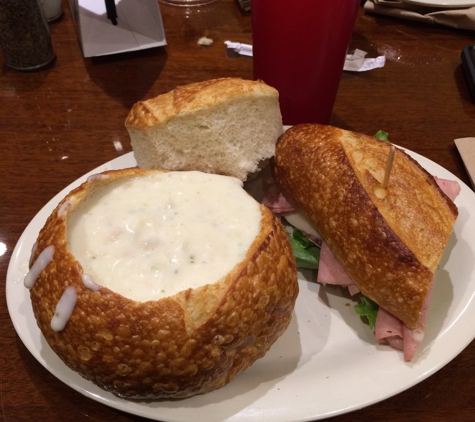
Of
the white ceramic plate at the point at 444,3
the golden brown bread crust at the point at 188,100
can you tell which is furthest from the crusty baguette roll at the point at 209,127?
Answer: the white ceramic plate at the point at 444,3

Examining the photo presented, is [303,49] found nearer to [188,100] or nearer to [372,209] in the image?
[188,100]

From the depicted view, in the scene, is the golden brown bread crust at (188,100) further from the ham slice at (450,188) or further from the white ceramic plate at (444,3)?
the white ceramic plate at (444,3)

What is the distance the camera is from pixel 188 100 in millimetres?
1201

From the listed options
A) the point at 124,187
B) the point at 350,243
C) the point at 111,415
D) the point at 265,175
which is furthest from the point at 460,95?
the point at 111,415

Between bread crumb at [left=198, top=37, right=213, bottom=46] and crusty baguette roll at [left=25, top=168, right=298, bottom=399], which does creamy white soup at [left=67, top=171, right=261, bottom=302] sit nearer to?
crusty baguette roll at [left=25, top=168, right=298, bottom=399]

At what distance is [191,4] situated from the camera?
250cm

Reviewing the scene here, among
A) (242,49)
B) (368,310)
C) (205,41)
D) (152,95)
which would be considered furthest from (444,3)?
(368,310)

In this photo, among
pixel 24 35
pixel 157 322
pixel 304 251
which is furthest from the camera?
pixel 24 35

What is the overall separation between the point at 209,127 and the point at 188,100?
0.09m

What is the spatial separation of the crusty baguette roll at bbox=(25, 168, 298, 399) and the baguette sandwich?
27cm

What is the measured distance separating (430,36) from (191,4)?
1323 millimetres

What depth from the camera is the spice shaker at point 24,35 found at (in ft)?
5.83

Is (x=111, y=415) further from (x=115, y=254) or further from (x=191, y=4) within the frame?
(x=191, y=4)

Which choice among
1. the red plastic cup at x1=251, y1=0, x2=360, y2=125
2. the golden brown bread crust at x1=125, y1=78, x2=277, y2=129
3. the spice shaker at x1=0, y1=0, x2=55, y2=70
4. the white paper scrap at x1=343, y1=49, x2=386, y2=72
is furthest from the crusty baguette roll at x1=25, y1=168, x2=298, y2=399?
the white paper scrap at x1=343, y1=49, x2=386, y2=72
